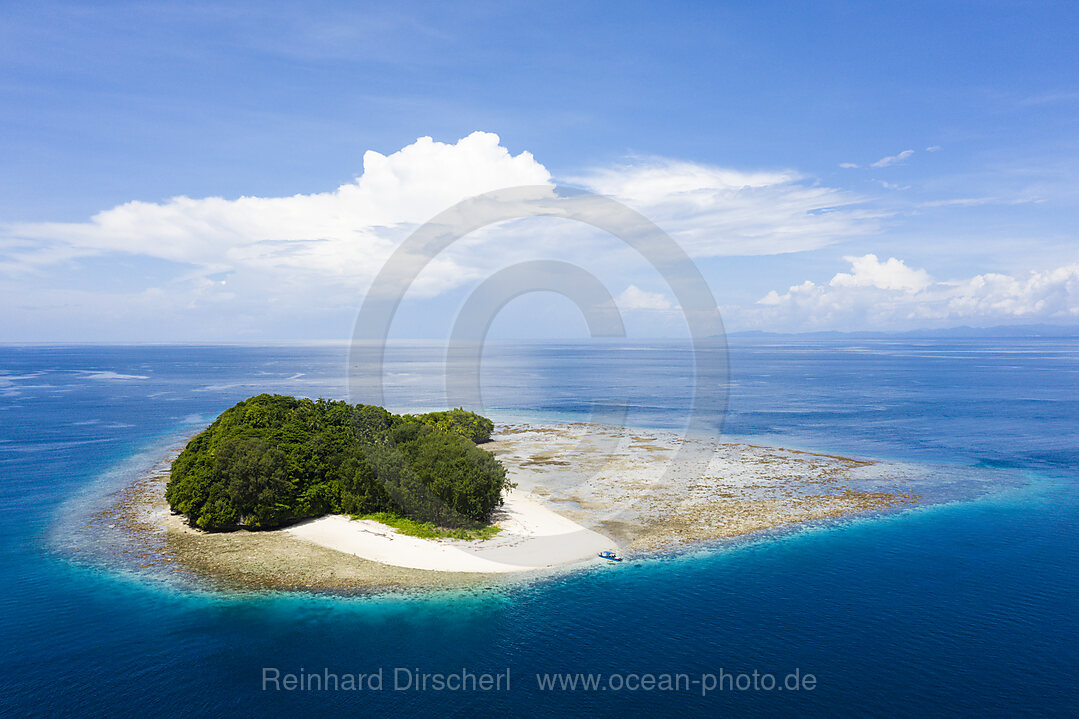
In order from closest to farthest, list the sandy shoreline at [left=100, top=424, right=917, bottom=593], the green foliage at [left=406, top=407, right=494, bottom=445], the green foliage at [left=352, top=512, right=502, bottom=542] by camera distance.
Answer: the sandy shoreline at [left=100, top=424, right=917, bottom=593] < the green foliage at [left=352, top=512, right=502, bottom=542] < the green foliage at [left=406, top=407, right=494, bottom=445]

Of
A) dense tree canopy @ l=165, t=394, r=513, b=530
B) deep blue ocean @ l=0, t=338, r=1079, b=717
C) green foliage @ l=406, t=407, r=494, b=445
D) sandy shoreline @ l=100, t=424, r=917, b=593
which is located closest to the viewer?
deep blue ocean @ l=0, t=338, r=1079, b=717

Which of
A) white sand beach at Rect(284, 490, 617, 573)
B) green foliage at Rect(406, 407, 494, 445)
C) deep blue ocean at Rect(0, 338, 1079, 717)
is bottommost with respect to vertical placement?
deep blue ocean at Rect(0, 338, 1079, 717)

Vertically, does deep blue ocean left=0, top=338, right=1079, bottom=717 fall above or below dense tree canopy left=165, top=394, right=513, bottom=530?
below

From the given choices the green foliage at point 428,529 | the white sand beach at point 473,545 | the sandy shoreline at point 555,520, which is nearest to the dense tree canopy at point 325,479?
the green foliage at point 428,529

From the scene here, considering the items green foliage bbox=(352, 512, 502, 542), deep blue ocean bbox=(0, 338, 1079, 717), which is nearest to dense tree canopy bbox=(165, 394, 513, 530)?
green foliage bbox=(352, 512, 502, 542)

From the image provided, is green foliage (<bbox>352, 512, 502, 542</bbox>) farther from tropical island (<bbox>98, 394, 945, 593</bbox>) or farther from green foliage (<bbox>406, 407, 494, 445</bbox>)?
green foliage (<bbox>406, 407, 494, 445</bbox>)

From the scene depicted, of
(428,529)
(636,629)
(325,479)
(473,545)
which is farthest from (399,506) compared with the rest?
(636,629)
